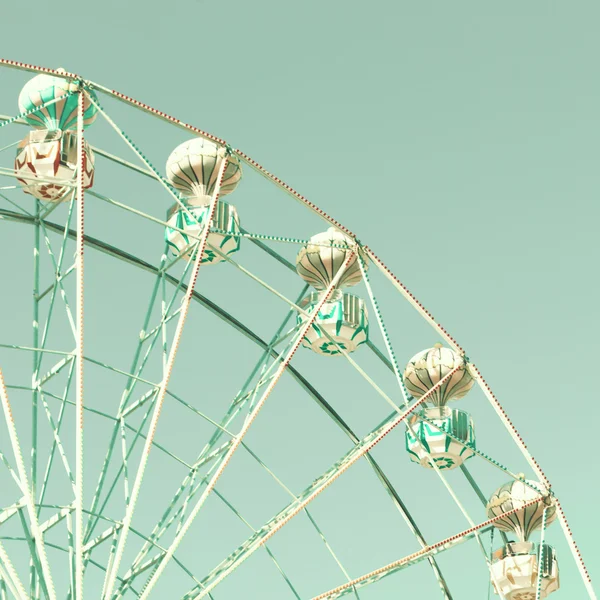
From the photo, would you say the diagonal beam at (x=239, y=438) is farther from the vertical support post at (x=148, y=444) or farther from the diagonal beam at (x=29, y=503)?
the diagonal beam at (x=29, y=503)

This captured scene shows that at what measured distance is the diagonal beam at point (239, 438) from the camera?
43.0 feet

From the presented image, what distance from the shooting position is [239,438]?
1395cm

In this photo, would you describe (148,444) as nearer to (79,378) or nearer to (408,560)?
(79,378)

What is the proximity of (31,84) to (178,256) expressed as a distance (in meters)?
2.84

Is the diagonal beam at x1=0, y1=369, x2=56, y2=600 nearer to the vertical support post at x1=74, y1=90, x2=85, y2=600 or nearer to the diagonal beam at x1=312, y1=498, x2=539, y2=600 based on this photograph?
the vertical support post at x1=74, y1=90, x2=85, y2=600

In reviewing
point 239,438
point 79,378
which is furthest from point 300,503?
point 79,378

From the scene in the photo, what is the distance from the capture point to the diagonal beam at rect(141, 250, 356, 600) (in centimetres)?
1312

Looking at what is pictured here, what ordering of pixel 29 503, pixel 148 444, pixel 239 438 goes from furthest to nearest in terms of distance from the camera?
pixel 239 438 < pixel 148 444 < pixel 29 503

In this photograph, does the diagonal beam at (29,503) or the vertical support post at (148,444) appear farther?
the vertical support post at (148,444)

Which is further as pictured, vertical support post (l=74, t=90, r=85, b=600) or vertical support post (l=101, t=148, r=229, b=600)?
vertical support post (l=101, t=148, r=229, b=600)

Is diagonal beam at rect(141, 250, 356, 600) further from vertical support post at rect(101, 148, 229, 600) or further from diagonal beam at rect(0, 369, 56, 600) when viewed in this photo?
diagonal beam at rect(0, 369, 56, 600)

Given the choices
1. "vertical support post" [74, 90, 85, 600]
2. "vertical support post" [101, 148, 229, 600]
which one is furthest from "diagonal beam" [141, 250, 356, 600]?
"vertical support post" [74, 90, 85, 600]

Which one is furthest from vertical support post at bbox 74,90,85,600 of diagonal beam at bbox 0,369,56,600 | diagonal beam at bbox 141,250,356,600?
diagonal beam at bbox 141,250,356,600

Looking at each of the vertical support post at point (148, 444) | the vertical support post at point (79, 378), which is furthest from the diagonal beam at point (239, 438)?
the vertical support post at point (79, 378)
